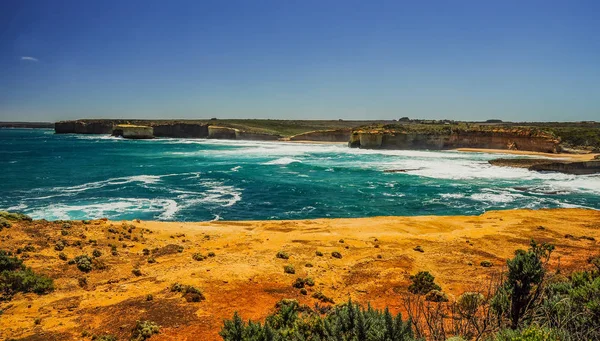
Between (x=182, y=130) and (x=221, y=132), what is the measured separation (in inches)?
865

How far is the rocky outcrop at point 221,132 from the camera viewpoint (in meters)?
148

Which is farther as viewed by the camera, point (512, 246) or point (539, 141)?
point (539, 141)

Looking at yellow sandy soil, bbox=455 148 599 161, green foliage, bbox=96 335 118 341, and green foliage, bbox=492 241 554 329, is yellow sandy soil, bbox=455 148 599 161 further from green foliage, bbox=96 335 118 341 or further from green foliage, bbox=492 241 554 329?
green foliage, bbox=96 335 118 341

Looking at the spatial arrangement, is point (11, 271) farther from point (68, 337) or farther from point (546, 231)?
point (546, 231)

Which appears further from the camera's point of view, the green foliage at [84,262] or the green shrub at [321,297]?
the green foliage at [84,262]

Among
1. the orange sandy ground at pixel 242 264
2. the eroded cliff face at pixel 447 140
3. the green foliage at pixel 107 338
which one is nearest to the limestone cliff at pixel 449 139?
the eroded cliff face at pixel 447 140

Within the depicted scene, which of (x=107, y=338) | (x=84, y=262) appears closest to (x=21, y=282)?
(x=84, y=262)

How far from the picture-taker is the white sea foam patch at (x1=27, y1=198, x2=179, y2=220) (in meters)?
28.5

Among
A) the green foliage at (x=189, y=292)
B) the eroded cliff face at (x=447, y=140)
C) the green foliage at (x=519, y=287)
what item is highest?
the eroded cliff face at (x=447, y=140)

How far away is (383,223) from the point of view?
84.0ft

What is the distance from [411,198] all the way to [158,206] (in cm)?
2563

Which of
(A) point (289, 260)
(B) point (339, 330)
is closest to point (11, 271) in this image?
(A) point (289, 260)

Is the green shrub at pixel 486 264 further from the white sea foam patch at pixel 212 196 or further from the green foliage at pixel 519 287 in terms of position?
the white sea foam patch at pixel 212 196

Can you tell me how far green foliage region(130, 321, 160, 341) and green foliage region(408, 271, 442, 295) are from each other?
8649 millimetres
